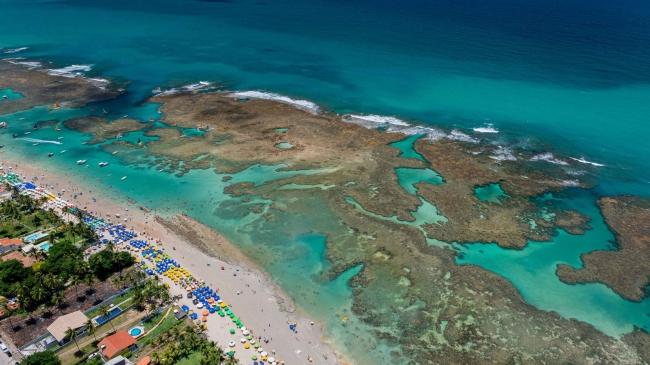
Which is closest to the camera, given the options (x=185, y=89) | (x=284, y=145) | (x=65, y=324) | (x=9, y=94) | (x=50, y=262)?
(x=65, y=324)

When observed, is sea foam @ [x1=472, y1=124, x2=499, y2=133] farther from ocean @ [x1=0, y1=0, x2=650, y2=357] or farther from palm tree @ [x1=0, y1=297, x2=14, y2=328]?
palm tree @ [x1=0, y1=297, x2=14, y2=328]

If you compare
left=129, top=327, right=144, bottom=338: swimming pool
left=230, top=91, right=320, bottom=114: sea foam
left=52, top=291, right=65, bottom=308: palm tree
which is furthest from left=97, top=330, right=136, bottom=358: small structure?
left=230, top=91, right=320, bottom=114: sea foam

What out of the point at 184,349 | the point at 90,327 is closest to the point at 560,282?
the point at 184,349

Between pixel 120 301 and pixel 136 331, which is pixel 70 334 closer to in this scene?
pixel 136 331

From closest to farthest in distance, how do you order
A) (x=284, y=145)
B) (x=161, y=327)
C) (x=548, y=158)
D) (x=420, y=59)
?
(x=161, y=327), (x=548, y=158), (x=284, y=145), (x=420, y=59)

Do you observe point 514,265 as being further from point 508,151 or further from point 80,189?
point 80,189

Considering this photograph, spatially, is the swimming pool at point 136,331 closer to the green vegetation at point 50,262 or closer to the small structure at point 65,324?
the small structure at point 65,324

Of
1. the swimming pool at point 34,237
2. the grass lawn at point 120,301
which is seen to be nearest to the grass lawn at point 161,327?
the grass lawn at point 120,301

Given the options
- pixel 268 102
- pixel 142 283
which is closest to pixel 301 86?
pixel 268 102
